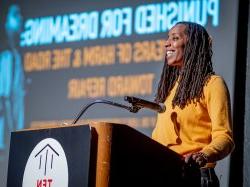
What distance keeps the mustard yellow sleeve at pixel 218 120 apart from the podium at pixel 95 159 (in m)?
0.15

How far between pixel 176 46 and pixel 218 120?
38cm

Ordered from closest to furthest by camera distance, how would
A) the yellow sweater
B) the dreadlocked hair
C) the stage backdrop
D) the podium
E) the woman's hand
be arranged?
the podium
the woman's hand
the yellow sweater
the dreadlocked hair
the stage backdrop

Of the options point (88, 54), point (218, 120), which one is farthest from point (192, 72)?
point (88, 54)

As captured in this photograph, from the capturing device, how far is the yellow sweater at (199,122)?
2.14m

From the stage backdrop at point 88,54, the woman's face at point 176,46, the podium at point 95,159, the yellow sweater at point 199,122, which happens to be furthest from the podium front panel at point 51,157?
the stage backdrop at point 88,54

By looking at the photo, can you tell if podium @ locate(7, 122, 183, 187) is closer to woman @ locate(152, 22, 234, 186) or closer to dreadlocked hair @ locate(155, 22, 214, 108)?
woman @ locate(152, 22, 234, 186)

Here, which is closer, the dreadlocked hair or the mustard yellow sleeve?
the mustard yellow sleeve

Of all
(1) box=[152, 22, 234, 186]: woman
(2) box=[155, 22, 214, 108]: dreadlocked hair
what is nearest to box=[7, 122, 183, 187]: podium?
(1) box=[152, 22, 234, 186]: woman

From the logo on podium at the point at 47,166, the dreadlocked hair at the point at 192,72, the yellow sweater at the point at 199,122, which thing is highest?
the dreadlocked hair at the point at 192,72

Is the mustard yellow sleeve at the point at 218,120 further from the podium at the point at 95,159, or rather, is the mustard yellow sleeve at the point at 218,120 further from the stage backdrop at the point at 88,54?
the stage backdrop at the point at 88,54

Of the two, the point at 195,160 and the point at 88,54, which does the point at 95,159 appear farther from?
the point at 88,54

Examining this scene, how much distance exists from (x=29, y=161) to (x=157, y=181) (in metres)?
0.41

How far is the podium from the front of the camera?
70.4 inches

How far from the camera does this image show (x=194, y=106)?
2242 mm
